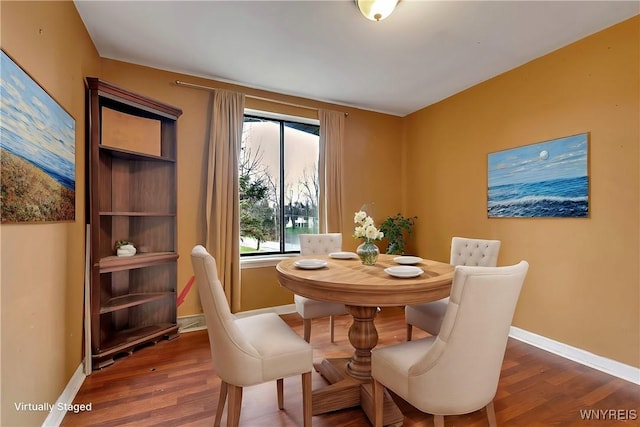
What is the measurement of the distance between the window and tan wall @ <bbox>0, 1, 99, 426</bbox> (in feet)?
5.50

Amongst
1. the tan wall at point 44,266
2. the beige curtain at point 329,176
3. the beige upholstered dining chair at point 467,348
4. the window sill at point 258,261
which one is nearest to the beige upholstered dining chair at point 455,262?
the beige upholstered dining chair at point 467,348

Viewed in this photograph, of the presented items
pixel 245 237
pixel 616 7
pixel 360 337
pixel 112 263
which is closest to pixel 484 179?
pixel 616 7

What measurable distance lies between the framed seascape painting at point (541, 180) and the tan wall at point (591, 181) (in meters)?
0.07

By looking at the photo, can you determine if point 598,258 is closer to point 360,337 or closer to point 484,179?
point 484,179

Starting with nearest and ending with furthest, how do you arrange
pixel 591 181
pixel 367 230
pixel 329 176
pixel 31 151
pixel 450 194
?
pixel 31 151 → pixel 367 230 → pixel 591 181 → pixel 450 194 → pixel 329 176

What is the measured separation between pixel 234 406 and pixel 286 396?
2.06ft

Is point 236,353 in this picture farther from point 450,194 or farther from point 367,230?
point 450,194

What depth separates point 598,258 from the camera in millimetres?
2383

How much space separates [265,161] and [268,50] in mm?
1364

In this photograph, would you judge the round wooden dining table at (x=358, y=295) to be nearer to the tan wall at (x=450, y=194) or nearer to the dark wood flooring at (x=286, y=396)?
the dark wood flooring at (x=286, y=396)

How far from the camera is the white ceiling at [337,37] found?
2.12m

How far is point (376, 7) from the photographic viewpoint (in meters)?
1.92

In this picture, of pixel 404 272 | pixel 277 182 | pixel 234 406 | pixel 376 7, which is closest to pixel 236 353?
pixel 234 406

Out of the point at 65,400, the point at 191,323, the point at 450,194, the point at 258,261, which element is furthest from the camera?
the point at 450,194
